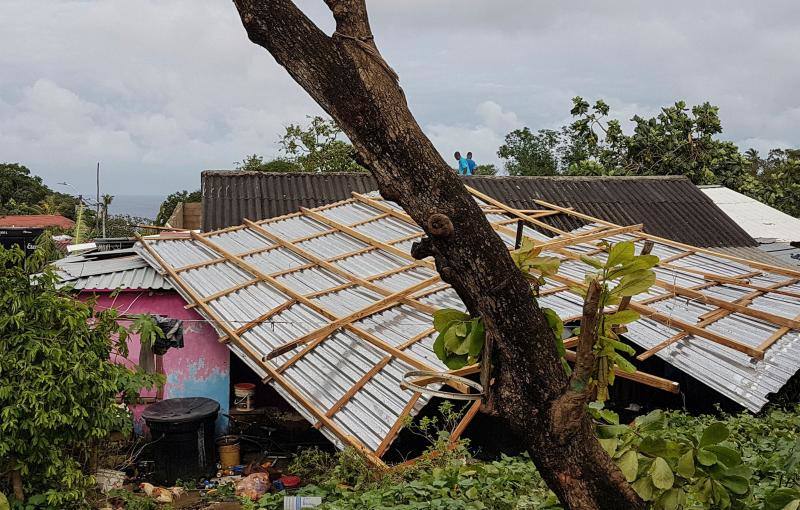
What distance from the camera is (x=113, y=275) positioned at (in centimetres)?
945

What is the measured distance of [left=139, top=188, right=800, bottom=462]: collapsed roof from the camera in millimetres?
6535

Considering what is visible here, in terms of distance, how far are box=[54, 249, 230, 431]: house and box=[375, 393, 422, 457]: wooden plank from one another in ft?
11.4

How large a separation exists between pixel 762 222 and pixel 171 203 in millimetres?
21896

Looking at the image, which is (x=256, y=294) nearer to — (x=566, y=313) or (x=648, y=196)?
(x=566, y=313)

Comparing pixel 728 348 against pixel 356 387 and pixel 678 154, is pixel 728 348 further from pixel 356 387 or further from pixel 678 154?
pixel 678 154

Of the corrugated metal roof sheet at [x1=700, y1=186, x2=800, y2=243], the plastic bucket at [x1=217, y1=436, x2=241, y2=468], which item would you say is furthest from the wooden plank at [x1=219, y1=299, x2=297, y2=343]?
the corrugated metal roof sheet at [x1=700, y1=186, x2=800, y2=243]

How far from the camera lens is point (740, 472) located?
2.69m

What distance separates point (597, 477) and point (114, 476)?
5609mm

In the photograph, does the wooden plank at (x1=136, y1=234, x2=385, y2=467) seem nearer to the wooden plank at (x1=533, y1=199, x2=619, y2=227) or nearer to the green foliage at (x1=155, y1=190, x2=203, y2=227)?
the wooden plank at (x1=533, y1=199, x2=619, y2=227)

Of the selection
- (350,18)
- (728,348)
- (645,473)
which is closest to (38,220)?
(728,348)

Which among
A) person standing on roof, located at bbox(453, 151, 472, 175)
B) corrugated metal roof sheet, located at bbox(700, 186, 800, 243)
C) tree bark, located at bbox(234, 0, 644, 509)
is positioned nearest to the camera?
tree bark, located at bbox(234, 0, 644, 509)

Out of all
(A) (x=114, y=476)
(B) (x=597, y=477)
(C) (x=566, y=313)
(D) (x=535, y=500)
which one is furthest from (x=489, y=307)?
(A) (x=114, y=476)

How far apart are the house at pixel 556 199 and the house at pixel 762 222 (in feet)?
2.82

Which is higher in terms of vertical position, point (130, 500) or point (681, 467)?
point (681, 467)
